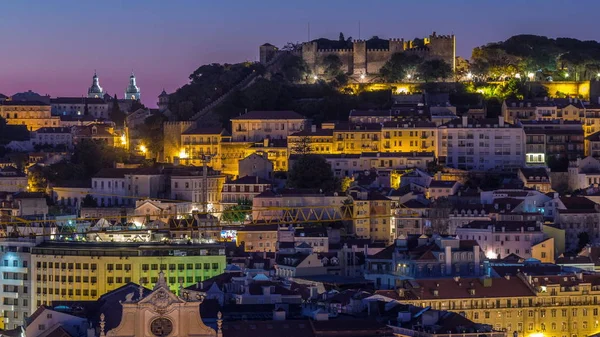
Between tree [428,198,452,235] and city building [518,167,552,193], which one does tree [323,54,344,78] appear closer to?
city building [518,167,552,193]

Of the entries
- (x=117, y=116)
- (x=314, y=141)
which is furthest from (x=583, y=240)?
(x=117, y=116)

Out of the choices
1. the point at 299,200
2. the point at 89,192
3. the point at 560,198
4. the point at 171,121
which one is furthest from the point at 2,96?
the point at 560,198

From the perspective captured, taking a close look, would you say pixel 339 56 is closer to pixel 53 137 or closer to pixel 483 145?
pixel 53 137

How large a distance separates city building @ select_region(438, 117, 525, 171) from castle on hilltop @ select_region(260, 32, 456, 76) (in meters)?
13.3

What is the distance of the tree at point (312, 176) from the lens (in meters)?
76.7

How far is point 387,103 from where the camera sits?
293 ft

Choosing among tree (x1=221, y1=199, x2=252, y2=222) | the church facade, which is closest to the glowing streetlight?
tree (x1=221, y1=199, x2=252, y2=222)

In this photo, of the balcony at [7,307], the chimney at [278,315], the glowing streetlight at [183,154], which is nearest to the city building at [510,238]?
the balcony at [7,307]

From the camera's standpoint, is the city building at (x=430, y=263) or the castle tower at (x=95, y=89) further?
the castle tower at (x=95, y=89)

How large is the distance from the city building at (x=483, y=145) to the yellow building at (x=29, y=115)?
28629 millimetres

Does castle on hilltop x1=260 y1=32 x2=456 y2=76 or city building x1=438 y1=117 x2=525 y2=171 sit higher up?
castle on hilltop x1=260 y1=32 x2=456 y2=76

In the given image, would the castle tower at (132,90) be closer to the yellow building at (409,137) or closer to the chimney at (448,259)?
the yellow building at (409,137)

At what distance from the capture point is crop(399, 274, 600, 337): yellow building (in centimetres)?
5284

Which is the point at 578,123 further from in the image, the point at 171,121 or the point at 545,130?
the point at 171,121
